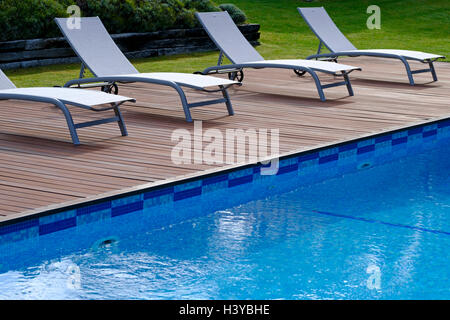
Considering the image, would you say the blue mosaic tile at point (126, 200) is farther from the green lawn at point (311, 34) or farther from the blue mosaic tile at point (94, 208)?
the green lawn at point (311, 34)

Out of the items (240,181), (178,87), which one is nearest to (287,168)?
(240,181)

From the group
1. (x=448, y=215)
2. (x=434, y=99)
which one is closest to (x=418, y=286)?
(x=448, y=215)

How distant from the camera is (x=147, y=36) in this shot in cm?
1277

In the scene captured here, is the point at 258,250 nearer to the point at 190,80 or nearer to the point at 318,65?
the point at 190,80

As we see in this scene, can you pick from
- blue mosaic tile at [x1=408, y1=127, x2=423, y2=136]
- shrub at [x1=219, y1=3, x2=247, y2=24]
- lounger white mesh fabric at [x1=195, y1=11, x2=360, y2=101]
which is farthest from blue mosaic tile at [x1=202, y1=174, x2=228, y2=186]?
shrub at [x1=219, y1=3, x2=247, y2=24]

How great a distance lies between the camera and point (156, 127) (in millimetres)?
6742

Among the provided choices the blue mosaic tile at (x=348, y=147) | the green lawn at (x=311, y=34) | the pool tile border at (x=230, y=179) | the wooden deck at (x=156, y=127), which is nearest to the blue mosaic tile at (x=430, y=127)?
the pool tile border at (x=230, y=179)

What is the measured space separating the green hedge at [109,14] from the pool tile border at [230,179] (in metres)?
6.52

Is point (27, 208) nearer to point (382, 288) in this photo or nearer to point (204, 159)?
point (204, 159)

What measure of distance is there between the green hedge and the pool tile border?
21.4 feet

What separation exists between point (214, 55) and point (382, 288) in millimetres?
10142

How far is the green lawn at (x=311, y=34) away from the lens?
11.4 meters

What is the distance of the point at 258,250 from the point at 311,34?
1408cm

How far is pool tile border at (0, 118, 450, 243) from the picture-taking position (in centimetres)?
415
